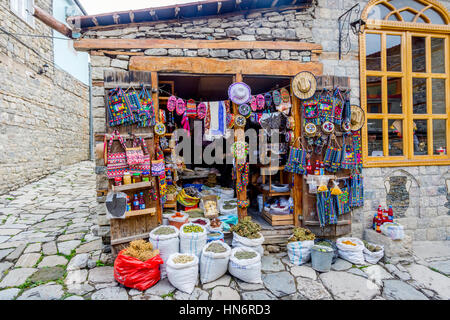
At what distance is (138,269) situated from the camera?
3.35 metres

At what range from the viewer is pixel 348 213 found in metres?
4.67

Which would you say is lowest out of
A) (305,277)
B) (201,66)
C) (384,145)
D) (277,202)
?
(305,277)

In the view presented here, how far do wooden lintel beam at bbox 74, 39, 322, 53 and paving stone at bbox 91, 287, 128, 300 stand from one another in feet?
12.6

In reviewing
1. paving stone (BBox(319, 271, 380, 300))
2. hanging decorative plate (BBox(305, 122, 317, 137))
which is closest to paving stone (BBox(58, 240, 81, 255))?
paving stone (BBox(319, 271, 380, 300))

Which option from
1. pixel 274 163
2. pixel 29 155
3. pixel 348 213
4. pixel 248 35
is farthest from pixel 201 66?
pixel 29 155

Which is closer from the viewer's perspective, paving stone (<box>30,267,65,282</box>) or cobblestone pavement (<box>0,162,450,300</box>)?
cobblestone pavement (<box>0,162,450,300</box>)

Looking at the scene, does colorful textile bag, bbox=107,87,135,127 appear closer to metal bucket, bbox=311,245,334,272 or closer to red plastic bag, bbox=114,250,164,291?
red plastic bag, bbox=114,250,164,291

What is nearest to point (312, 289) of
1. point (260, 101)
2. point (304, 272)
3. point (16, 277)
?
point (304, 272)

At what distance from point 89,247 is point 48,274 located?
0.91 meters

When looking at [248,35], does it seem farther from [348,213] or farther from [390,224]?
[390,224]

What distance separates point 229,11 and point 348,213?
175 inches

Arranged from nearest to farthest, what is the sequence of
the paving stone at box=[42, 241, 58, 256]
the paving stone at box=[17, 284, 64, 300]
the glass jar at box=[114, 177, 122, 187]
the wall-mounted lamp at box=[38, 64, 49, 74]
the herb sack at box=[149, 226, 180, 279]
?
the paving stone at box=[17, 284, 64, 300]
the herb sack at box=[149, 226, 180, 279]
the glass jar at box=[114, 177, 122, 187]
the paving stone at box=[42, 241, 58, 256]
the wall-mounted lamp at box=[38, 64, 49, 74]

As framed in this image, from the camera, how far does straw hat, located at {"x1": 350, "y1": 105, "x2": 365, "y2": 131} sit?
15.1 feet

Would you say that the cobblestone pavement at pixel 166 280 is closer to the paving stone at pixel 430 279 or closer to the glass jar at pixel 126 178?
the paving stone at pixel 430 279
